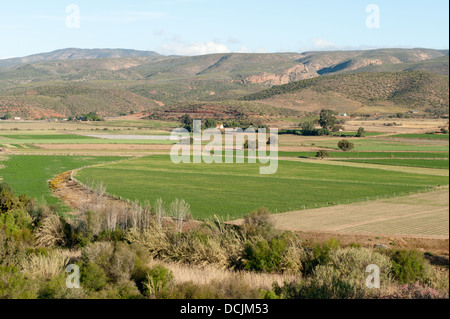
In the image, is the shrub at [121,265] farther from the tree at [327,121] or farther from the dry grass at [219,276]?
the tree at [327,121]

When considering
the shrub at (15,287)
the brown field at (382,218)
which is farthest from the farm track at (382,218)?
the shrub at (15,287)

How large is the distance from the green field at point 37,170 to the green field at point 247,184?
4.30m

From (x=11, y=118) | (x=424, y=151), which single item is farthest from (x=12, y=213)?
(x=11, y=118)

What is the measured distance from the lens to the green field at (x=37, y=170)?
4989cm

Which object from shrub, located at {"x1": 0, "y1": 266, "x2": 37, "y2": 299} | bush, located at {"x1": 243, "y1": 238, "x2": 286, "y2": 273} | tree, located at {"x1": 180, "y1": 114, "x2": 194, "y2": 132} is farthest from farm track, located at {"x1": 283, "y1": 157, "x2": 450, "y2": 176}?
tree, located at {"x1": 180, "y1": 114, "x2": 194, "y2": 132}

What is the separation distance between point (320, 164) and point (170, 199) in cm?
2954

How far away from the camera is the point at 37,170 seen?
64.0m

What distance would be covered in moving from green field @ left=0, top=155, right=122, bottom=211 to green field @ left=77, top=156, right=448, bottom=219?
4.30 metres

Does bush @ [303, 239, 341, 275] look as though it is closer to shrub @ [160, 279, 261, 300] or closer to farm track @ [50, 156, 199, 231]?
shrub @ [160, 279, 261, 300]

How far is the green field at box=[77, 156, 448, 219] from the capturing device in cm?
4441

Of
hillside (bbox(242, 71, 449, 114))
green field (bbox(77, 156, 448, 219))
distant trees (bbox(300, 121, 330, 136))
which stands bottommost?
green field (bbox(77, 156, 448, 219))
